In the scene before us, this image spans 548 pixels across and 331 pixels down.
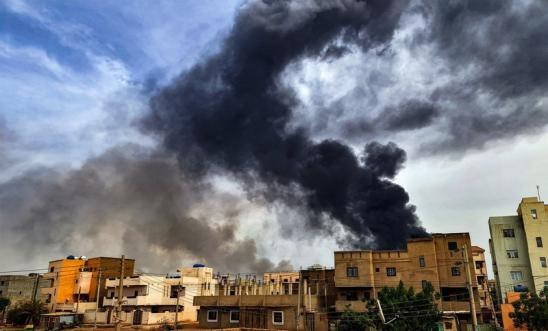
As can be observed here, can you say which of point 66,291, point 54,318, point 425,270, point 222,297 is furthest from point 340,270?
point 66,291

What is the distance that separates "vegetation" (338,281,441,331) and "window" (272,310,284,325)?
14094 mm

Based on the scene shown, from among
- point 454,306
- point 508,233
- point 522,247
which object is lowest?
point 454,306

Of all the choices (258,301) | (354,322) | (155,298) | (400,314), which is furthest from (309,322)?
(155,298)

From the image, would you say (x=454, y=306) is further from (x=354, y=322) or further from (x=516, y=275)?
(x=354, y=322)

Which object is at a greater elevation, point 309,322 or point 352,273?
point 352,273

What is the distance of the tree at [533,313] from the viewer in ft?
153

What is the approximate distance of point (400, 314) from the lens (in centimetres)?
4097

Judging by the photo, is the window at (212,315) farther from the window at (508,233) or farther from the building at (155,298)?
the window at (508,233)

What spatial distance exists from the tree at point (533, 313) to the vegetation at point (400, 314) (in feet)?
41.1

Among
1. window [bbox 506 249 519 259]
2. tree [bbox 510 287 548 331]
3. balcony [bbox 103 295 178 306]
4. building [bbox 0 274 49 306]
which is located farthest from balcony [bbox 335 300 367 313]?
building [bbox 0 274 49 306]

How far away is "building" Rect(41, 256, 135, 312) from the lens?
8756 cm

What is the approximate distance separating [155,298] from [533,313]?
56544mm

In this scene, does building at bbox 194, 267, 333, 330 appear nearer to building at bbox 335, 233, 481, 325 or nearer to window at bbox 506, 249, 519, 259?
building at bbox 335, 233, 481, 325

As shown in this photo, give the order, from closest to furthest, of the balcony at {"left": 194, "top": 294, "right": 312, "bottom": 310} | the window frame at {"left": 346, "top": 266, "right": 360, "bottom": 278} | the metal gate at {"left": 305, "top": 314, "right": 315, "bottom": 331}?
the metal gate at {"left": 305, "top": 314, "right": 315, "bottom": 331} < the balcony at {"left": 194, "top": 294, "right": 312, "bottom": 310} < the window frame at {"left": 346, "top": 266, "right": 360, "bottom": 278}
